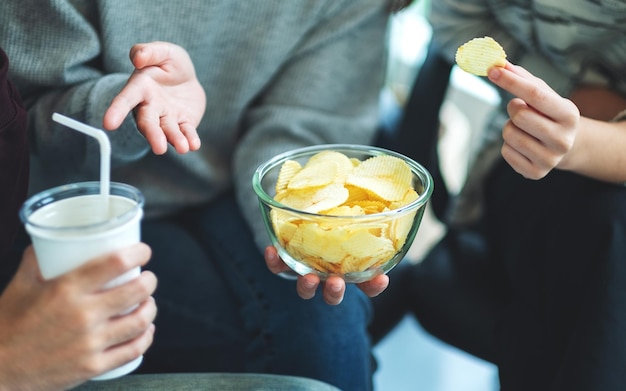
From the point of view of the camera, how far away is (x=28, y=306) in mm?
588

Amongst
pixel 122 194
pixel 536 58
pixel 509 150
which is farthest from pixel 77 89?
pixel 536 58

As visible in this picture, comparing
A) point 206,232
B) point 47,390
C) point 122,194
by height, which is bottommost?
point 206,232

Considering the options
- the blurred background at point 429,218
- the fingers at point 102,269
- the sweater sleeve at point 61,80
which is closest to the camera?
the fingers at point 102,269

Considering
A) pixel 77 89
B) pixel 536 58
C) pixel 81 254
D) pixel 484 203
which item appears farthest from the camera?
pixel 484 203

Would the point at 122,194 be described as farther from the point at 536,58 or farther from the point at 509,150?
the point at 536,58

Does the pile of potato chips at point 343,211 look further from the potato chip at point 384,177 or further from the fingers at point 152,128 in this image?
the fingers at point 152,128

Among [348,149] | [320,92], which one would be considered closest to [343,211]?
[348,149]

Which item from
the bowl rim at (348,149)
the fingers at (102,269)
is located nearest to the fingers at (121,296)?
the fingers at (102,269)

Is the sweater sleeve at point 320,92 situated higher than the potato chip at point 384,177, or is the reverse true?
the potato chip at point 384,177

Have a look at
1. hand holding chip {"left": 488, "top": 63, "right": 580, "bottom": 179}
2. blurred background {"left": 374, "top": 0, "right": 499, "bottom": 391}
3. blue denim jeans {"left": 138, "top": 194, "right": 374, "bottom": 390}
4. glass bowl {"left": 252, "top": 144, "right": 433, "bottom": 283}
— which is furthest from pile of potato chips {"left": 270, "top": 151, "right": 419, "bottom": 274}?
blurred background {"left": 374, "top": 0, "right": 499, "bottom": 391}

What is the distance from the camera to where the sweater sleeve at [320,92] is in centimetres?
107

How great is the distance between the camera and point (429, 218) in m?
1.87

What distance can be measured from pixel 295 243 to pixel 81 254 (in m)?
0.21

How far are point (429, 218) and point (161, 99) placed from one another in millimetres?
1215
